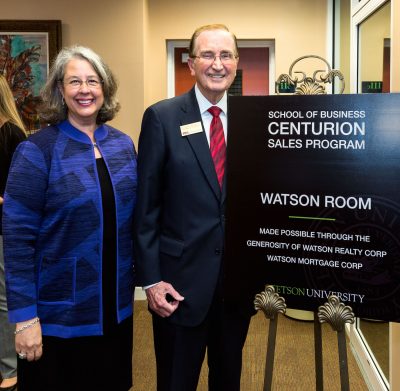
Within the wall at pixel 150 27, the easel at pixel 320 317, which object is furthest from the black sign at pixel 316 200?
the wall at pixel 150 27

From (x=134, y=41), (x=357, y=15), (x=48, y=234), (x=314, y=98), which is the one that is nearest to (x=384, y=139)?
(x=314, y=98)

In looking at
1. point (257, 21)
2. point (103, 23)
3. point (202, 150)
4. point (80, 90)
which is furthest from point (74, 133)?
point (257, 21)

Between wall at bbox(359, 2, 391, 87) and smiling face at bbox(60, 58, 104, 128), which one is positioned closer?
smiling face at bbox(60, 58, 104, 128)

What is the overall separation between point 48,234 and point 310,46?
351 cm

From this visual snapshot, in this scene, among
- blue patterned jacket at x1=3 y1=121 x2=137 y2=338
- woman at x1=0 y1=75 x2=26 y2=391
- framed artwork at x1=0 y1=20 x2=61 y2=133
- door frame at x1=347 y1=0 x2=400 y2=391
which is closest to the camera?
blue patterned jacket at x1=3 y1=121 x2=137 y2=338

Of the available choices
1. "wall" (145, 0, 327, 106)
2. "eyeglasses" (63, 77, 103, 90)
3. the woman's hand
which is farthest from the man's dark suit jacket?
"wall" (145, 0, 327, 106)

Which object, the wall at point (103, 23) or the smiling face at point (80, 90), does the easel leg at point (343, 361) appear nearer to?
the smiling face at point (80, 90)

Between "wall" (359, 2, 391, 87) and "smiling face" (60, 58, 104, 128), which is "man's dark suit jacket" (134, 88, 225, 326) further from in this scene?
"wall" (359, 2, 391, 87)

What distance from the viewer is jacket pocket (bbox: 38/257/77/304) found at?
1599 mm

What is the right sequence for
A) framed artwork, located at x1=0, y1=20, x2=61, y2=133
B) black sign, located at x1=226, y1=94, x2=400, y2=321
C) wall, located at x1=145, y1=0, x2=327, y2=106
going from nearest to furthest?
black sign, located at x1=226, y1=94, x2=400, y2=321, framed artwork, located at x1=0, y1=20, x2=61, y2=133, wall, located at x1=145, y1=0, x2=327, y2=106

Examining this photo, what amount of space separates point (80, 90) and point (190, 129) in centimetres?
40

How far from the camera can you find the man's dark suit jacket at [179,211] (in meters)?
1.67

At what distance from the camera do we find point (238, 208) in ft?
5.29

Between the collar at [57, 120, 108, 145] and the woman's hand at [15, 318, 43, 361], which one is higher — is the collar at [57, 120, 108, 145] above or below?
above
